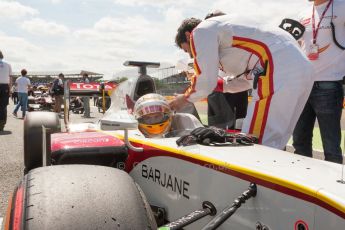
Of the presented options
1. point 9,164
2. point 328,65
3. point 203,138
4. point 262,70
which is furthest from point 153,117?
point 9,164

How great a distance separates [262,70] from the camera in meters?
2.66

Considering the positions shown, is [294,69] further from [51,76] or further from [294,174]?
[51,76]

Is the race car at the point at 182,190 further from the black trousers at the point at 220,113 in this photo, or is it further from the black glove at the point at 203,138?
the black trousers at the point at 220,113

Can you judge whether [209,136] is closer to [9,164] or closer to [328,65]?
[328,65]

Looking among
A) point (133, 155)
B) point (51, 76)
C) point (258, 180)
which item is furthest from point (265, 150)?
point (51, 76)

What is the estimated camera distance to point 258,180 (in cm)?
145

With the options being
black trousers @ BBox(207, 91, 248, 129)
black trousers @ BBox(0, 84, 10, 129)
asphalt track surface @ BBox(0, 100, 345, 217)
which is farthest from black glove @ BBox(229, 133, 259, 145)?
black trousers @ BBox(0, 84, 10, 129)

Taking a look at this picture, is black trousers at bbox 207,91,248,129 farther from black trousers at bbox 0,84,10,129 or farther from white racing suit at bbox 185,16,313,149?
black trousers at bbox 0,84,10,129

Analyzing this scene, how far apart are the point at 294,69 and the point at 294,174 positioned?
1304 mm

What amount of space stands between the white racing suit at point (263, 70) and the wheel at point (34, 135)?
1.14 metres

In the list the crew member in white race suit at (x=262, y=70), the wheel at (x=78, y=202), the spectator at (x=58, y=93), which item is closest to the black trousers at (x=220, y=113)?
the crew member in white race suit at (x=262, y=70)

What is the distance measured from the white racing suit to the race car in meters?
0.65

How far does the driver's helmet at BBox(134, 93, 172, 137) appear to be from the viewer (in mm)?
2469

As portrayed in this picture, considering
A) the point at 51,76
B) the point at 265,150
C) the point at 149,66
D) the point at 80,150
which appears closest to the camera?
the point at 265,150
